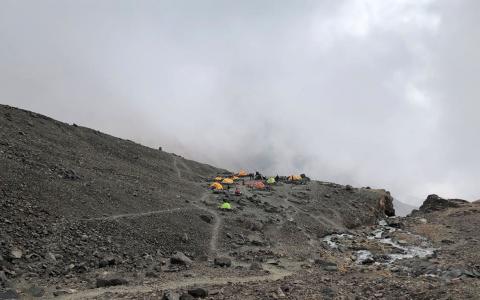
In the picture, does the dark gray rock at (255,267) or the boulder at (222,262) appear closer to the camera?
the dark gray rock at (255,267)

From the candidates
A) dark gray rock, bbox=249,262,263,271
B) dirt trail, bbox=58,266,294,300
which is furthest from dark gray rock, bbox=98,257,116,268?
dark gray rock, bbox=249,262,263,271

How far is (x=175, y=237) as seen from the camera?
28953mm

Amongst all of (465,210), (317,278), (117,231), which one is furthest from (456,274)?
(465,210)

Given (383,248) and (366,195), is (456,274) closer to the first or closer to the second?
(383,248)

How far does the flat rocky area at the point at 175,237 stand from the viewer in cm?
1906

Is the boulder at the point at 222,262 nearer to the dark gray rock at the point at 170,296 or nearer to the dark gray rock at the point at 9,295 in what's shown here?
the dark gray rock at the point at 170,296

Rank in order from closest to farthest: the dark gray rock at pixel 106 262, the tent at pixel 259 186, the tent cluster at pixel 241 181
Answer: the dark gray rock at pixel 106 262 < the tent cluster at pixel 241 181 < the tent at pixel 259 186

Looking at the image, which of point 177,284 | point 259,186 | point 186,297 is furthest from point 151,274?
point 259,186

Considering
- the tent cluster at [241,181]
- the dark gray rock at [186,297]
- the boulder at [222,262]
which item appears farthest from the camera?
the tent cluster at [241,181]

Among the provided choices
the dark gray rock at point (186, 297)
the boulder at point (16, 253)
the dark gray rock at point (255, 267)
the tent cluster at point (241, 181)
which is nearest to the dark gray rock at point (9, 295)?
the boulder at point (16, 253)

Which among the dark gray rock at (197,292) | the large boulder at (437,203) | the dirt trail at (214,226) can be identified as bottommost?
the dark gray rock at (197,292)

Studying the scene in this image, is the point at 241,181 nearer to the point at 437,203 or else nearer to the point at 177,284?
the point at 437,203

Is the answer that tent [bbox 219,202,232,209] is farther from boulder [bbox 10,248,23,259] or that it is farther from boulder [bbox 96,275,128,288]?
boulder [bbox 10,248,23,259]

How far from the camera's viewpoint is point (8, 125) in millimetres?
37562
